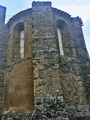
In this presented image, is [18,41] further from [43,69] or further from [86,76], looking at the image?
[86,76]

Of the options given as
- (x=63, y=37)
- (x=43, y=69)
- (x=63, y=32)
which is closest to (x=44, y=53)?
(x=43, y=69)

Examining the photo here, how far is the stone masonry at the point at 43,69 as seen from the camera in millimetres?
6586

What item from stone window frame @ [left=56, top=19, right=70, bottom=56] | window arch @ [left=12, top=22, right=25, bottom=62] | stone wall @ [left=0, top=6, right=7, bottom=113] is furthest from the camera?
stone window frame @ [left=56, top=19, right=70, bottom=56]

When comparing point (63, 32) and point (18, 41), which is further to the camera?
point (63, 32)

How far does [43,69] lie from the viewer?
23.0 ft

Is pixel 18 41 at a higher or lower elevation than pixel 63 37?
lower

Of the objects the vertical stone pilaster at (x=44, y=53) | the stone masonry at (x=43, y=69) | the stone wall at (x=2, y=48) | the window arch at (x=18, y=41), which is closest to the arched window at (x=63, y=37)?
the stone masonry at (x=43, y=69)

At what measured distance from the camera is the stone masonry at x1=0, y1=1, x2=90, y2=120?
6.59m

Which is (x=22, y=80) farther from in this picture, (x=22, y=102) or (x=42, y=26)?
(x=42, y=26)

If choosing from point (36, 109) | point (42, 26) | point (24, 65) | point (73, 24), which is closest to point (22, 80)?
point (24, 65)

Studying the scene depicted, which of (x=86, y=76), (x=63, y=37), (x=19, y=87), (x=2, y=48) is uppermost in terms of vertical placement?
(x=63, y=37)

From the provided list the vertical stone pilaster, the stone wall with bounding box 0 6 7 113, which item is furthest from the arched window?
the stone wall with bounding box 0 6 7 113

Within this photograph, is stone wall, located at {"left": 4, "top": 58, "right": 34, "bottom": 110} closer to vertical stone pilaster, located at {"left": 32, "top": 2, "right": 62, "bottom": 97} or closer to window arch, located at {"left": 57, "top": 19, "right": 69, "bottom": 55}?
vertical stone pilaster, located at {"left": 32, "top": 2, "right": 62, "bottom": 97}

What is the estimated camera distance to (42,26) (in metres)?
8.18
